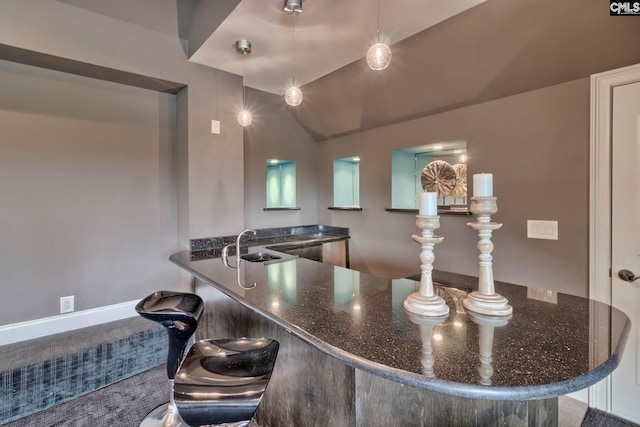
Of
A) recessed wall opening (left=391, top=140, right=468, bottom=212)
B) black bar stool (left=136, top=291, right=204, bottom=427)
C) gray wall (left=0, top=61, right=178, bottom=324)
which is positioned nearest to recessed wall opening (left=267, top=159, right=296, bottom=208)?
gray wall (left=0, top=61, right=178, bottom=324)

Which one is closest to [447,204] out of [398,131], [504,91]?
[398,131]

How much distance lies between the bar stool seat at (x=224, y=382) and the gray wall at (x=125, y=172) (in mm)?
1777

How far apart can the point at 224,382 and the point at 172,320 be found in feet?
1.92

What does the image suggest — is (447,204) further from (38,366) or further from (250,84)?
(38,366)

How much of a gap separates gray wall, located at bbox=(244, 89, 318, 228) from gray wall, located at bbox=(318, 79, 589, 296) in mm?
1361

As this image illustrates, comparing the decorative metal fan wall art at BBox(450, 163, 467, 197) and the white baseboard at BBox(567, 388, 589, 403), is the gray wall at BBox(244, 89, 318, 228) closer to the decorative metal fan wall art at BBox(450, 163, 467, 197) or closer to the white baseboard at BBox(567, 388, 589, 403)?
the decorative metal fan wall art at BBox(450, 163, 467, 197)

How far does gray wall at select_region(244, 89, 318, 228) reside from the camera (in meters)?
3.46

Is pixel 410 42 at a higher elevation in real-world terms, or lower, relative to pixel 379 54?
higher

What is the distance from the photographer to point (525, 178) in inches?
86.4

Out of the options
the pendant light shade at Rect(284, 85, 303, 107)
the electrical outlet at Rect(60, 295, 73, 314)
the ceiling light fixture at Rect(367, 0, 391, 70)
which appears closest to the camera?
the ceiling light fixture at Rect(367, 0, 391, 70)

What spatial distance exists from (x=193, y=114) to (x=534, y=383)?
2.98 m

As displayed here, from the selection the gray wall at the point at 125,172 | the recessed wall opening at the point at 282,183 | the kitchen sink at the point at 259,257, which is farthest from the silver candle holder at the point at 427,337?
the recessed wall opening at the point at 282,183

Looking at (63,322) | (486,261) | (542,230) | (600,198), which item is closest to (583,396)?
(542,230)

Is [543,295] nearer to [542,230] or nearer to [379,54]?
[542,230]
